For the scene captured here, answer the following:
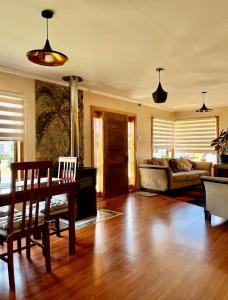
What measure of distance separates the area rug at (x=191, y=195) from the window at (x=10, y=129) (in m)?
3.75

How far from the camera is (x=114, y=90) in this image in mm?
5555

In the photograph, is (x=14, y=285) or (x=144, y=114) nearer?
(x=14, y=285)

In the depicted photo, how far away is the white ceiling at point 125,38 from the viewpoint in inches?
86.1

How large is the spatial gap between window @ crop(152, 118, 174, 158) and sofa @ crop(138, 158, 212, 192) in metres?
0.86

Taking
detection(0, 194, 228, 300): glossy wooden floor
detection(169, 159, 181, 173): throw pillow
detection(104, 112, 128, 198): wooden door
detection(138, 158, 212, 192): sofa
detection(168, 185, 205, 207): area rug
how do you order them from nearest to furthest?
detection(0, 194, 228, 300): glossy wooden floor < detection(168, 185, 205, 207): area rug < detection(104, 112, 128, 198): wooden door < detection(138, 158, 212, 192): sofa < detection(169, 159, 181, 173): throw pillow

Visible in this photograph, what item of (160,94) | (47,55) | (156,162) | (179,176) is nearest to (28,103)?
(47,55)

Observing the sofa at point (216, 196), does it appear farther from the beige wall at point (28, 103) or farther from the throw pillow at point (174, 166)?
the beige wall at point (28, 103)

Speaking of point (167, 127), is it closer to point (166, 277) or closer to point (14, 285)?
point (166, 277)

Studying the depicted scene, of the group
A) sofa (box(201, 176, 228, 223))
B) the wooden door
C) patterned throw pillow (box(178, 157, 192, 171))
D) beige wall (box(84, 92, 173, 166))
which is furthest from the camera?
patterned throw pillow (box(178, 157, 192, 171))

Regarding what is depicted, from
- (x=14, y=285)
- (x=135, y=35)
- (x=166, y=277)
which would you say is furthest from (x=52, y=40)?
(x=166, y=277)

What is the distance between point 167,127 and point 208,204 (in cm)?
451

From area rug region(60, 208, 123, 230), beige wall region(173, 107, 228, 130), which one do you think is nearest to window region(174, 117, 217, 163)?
beige wall region(173, 107, 228, 130)

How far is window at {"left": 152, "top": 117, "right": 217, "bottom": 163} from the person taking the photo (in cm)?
774

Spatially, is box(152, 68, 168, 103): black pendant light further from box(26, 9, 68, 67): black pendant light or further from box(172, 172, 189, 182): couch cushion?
box(172, 172, 189, 182): couch cushion
